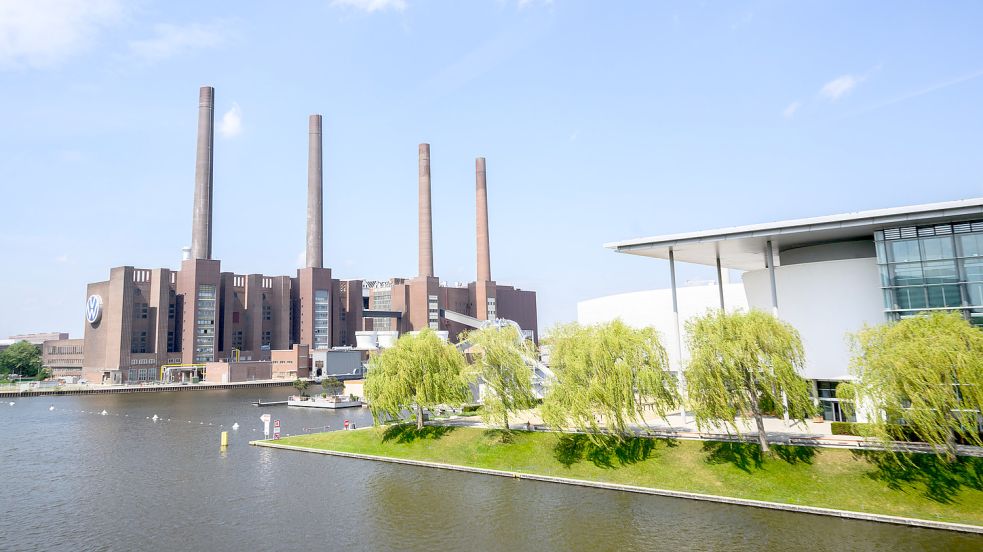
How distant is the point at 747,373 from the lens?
36.8m

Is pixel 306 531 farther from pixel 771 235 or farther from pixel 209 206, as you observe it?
pixel 209 206

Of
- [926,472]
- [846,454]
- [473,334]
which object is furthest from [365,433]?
[926,472]

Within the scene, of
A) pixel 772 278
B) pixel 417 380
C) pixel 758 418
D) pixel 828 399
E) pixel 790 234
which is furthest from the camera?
pixel 417 380

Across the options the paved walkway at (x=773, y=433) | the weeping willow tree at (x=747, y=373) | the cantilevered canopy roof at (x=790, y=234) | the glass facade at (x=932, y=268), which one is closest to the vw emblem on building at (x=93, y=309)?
the paved walkway at (x=773, y=433)

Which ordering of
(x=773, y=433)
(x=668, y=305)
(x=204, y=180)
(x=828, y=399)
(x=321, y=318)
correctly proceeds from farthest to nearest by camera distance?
(x=321, y=318) < (x=204, y=180) < (x=668, y=305) < (x=828, y=399) < (x=773, y=433)

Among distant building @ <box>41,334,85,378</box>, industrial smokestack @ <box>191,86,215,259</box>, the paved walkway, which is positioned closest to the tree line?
the paved walkway

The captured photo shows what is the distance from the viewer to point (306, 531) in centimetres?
2855

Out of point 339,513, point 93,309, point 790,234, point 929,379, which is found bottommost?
point 339,513

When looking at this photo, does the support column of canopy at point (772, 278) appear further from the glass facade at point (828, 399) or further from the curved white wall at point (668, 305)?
the curved white wall at point (668, 305)

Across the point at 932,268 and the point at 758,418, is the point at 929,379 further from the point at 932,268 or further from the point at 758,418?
the point at 932,268

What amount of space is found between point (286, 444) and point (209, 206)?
105083 mm

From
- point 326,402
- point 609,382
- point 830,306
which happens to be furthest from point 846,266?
point 326,402

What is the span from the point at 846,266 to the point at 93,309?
157 m

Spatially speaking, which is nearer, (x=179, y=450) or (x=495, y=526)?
(x=495, y=526)
